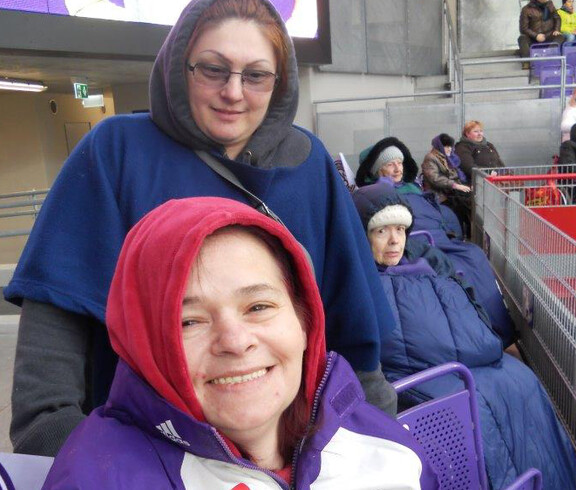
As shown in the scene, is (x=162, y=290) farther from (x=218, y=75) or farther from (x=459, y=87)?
(x=459, y=87)

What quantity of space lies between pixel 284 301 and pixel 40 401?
47cm

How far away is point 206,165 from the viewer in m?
1.31

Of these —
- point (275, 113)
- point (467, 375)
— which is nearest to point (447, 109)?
point (467, 375)

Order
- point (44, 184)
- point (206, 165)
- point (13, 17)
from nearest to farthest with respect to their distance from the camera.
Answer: point (206, 165)
point (13, 17)
point (44, 184)

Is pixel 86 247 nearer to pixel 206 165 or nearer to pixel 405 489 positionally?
pixel 206 165

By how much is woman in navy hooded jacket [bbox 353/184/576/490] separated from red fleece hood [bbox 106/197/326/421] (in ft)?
5.82

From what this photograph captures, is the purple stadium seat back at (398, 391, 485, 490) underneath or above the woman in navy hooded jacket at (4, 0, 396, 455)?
underneath

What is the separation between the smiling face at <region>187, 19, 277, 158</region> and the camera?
1261mm

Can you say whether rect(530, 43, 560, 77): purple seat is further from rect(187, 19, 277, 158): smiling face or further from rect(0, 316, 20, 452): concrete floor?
rect(187, 19, 277, 158): smiling face

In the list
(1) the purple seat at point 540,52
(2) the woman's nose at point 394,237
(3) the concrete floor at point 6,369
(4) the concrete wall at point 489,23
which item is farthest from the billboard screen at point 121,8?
(4) the concrete wall at point 489,23

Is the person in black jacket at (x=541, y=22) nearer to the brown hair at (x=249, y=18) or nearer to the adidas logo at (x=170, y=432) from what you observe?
the brown hair at (x=249, y=18)

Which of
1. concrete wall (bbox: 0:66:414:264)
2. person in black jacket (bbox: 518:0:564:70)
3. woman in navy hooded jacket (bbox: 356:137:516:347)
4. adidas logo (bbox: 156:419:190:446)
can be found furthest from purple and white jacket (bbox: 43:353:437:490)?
person in black jacket (bbox: 518:0:564:70)

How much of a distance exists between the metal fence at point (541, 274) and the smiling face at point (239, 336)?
2.14 meters

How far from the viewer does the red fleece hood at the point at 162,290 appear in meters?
0.91
